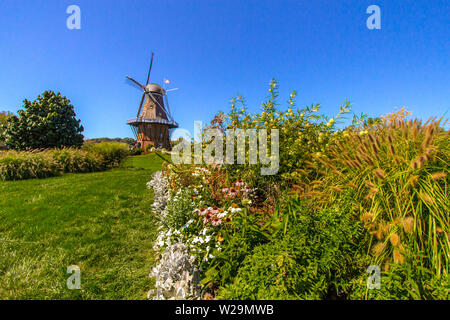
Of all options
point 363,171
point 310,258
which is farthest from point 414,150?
point 310,258

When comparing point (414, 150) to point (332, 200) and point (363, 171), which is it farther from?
point (332, 200)

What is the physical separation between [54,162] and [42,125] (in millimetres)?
6593

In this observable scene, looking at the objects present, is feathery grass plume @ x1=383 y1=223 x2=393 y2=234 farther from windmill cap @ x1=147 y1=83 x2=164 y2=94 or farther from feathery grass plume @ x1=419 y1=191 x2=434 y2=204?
windmill cap @ x1=147 y1=83 x2=164 y2=94

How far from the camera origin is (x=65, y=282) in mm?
2457

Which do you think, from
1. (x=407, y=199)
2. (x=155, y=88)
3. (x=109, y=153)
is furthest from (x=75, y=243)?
(x=155, y=88)

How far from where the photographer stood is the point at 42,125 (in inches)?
560

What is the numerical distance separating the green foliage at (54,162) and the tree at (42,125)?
142 inches

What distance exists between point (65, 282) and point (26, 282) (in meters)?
0.44

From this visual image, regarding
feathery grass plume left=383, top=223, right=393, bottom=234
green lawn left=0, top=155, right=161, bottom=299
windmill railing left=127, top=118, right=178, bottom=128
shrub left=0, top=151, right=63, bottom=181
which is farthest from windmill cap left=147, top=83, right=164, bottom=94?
feathery grass plume left=383, top=223, right=393, bottom=234

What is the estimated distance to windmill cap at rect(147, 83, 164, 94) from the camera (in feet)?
102

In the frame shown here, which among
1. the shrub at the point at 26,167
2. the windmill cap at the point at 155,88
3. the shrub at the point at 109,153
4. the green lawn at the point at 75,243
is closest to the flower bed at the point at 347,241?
the green lawn at the point at 75,243

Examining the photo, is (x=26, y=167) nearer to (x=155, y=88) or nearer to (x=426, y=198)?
(x=426, y=198)

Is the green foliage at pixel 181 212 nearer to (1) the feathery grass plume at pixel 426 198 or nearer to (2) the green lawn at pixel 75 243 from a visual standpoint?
(2) the green lawn at pixel 75 243
